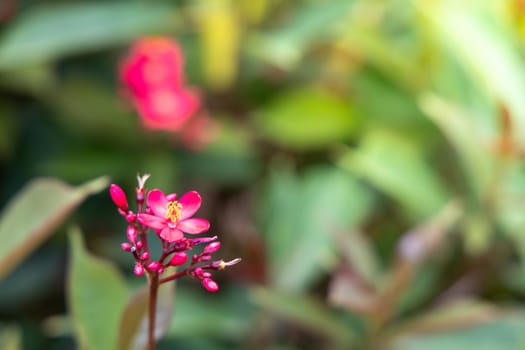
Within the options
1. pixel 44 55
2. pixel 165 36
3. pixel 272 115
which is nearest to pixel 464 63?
pixel 272 115

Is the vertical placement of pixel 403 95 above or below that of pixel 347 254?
above

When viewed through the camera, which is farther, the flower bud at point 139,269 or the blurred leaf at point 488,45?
the blurred leaf at point 488,45

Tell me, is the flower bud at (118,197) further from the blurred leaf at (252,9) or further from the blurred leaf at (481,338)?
the blurred leaf at (252,9)

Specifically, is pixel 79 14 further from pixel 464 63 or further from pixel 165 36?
pixel 464 63

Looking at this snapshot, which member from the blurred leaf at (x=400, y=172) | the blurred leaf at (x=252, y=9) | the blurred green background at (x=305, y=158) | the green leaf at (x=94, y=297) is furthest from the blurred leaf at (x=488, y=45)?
the green leaf at (x=94, y=297)

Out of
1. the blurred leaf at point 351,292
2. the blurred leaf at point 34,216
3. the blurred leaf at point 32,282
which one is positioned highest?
the blurred leaf at point 32,282

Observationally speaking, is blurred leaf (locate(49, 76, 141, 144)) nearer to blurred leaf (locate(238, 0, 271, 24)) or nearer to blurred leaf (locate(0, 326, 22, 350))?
blurred leaf (locate(238, 0, 271, 24))

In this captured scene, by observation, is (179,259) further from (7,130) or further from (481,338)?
(7,130)
